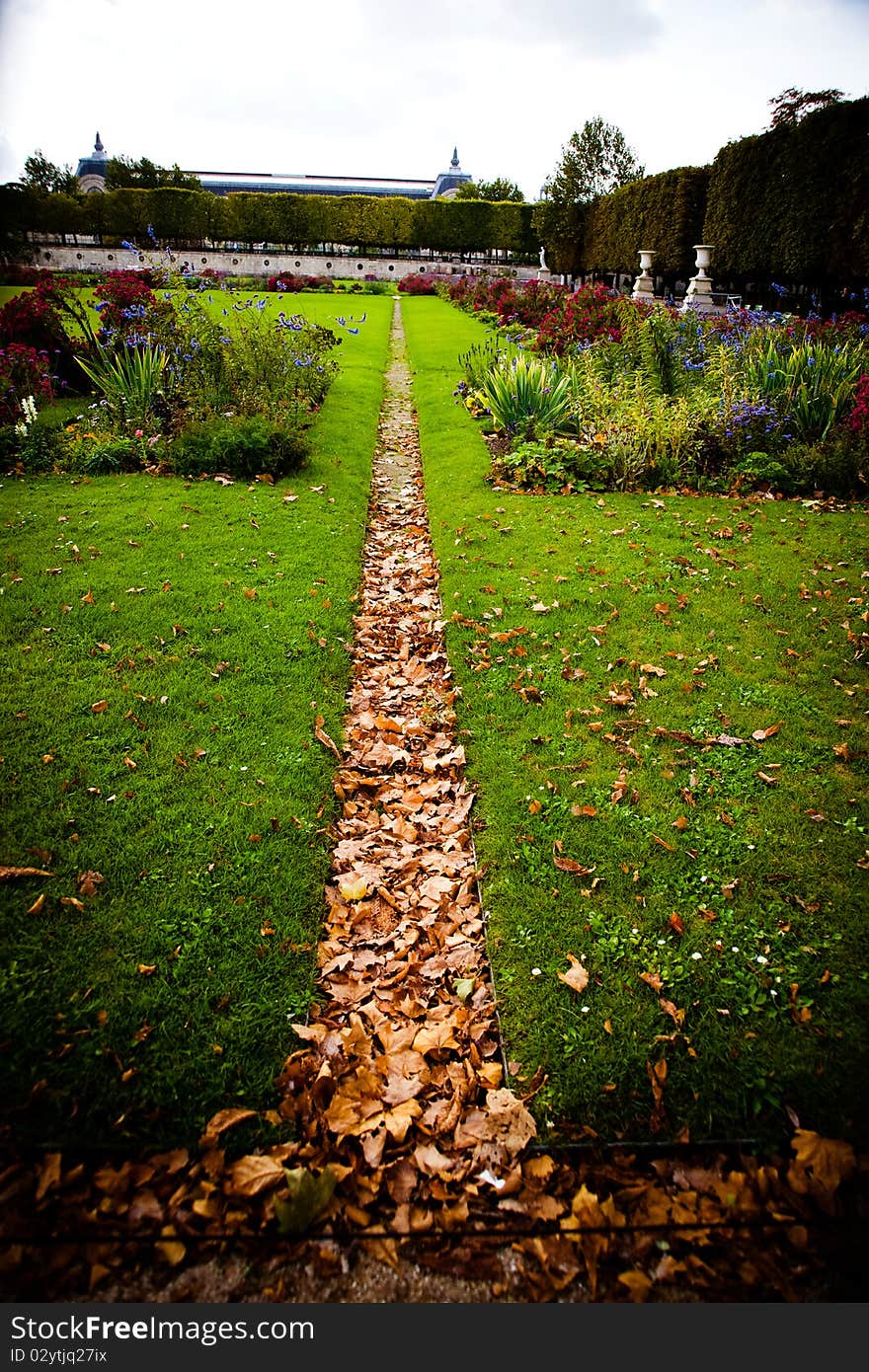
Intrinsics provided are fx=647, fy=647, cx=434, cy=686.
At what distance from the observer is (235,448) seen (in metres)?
8.05

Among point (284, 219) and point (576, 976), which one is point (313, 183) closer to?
point (284, 219)

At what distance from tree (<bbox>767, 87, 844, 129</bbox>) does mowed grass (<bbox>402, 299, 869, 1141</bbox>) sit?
81.7 feet

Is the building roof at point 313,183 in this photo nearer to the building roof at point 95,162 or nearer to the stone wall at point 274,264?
the building roof at point 95,162

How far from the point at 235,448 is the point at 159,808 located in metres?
Answer: 6.01

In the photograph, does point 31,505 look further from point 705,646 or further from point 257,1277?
point 257,1277

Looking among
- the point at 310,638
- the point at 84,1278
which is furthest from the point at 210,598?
the point at 84,1278

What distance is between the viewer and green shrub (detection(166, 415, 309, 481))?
7969mm

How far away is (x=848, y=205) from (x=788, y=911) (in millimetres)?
20488

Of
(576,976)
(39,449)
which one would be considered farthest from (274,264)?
(576,976)

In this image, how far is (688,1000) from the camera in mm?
2535

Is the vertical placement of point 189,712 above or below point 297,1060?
above

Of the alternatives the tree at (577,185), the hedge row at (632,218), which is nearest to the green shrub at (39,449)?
the hedge row at (632,218)

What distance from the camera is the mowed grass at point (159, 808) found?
7.44ft

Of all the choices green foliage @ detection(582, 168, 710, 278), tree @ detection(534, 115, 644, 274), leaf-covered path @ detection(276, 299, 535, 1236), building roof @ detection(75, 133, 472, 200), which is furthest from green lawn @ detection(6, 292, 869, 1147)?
building roof @ detection(75, 133, 472, 200)
